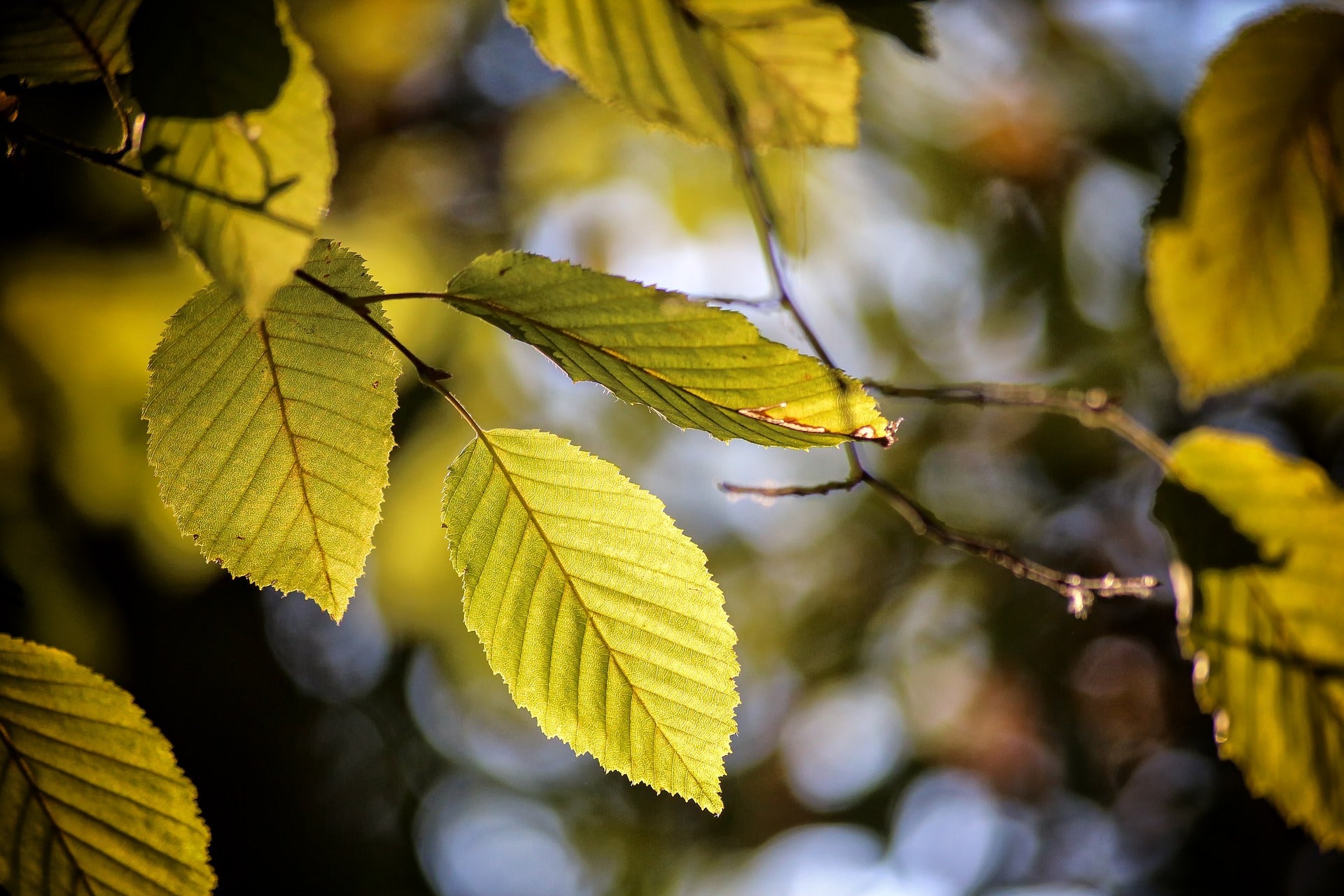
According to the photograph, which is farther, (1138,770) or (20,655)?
(1138,770)

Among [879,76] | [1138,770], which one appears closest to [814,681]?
[1138,770]

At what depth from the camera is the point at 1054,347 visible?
2.80 m

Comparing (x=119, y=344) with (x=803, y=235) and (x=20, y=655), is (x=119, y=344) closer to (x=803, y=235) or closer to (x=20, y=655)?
(x=20, y=655)

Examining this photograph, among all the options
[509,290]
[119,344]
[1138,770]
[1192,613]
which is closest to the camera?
[509,290]

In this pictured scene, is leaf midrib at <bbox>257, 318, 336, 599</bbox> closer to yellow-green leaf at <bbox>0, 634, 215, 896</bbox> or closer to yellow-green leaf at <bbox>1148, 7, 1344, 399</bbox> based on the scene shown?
yellow-green leaf at <bbox>0, 634, 215, 896</bbox>

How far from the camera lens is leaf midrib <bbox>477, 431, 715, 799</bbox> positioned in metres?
0.54

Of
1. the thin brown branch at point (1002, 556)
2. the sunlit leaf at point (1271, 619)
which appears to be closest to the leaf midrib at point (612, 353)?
the thin brown branch at point (1002, 556)

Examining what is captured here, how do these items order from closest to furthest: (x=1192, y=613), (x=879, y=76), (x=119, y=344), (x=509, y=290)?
(x=509, y=290), (x=1192, y=613), (x=119, y=344), (x=879, y=76)

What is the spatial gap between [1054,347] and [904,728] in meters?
1.67

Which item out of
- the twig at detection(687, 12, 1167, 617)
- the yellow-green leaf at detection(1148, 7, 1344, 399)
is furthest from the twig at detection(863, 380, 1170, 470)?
the yellow-green leaf at detection(1148, 7, 1344, 399)

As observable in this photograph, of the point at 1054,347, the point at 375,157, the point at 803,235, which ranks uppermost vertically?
the point at 803,235

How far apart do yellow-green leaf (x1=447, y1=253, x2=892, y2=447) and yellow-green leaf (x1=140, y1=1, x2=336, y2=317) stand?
0.12 meters

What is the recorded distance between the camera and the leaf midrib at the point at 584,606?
0.54 m

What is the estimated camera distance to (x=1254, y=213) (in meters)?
0.51
